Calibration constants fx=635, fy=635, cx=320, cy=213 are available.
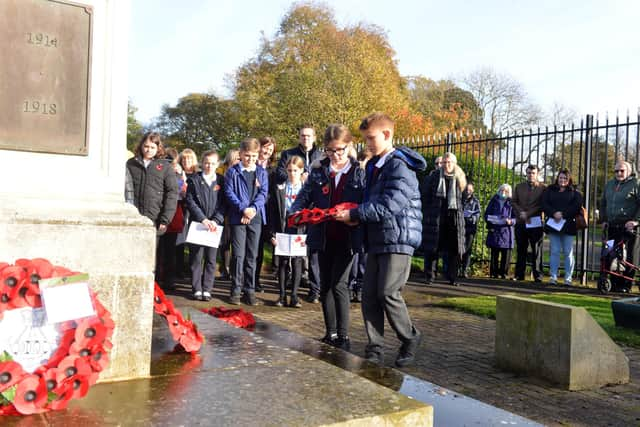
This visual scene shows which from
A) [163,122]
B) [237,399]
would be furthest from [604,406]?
[163,122]

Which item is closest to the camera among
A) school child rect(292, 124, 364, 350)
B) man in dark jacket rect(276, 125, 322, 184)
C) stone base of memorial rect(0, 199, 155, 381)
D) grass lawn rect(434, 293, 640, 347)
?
stone base of memorial rect(0, 199, 155, 381)

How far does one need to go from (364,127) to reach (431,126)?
34386 mm

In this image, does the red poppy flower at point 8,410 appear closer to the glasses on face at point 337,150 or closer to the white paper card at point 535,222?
the glasses on face at point 337,150

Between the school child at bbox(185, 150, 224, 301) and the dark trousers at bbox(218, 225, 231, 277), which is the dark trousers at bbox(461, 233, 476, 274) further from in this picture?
the school child at bbox(185, 150, 224, 301)

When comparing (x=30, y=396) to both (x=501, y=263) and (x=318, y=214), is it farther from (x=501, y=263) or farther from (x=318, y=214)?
(x=501, y=263)

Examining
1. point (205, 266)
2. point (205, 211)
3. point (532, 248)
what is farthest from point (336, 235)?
point (532, 248)

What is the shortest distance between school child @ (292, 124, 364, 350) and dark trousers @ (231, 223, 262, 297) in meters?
2.51

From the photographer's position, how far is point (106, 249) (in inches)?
123

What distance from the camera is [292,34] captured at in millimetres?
44281

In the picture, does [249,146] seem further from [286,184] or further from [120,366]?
[120,366]

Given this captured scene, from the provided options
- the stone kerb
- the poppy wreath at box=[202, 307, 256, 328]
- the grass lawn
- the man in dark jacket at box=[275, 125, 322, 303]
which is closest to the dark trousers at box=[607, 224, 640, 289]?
the grass lawn

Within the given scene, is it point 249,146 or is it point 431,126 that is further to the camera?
point 431,126

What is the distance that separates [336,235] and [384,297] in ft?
2.68

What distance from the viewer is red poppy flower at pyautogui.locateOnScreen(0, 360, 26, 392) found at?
259 cm
